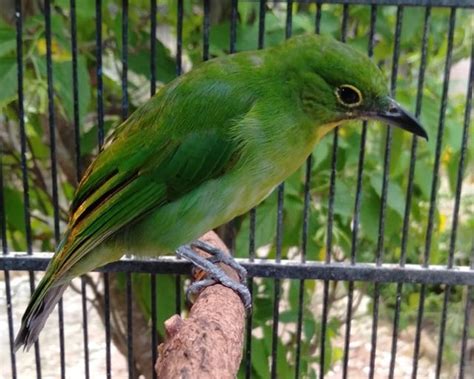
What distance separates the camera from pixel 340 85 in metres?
1.05

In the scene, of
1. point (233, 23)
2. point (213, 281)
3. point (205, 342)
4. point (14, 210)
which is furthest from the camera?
point (14, 210)

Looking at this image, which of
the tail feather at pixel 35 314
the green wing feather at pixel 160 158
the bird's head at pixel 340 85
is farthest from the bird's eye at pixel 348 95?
the tail feather at pixel 35 314

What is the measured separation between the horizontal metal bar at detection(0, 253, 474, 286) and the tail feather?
15 cm

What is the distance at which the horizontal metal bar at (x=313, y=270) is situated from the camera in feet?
4.52

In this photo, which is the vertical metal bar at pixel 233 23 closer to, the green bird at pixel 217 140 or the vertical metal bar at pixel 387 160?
the green bird at pixel 217 140

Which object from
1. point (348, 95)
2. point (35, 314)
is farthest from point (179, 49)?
point (35, 314)

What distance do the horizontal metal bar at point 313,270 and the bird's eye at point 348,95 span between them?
0.42 m

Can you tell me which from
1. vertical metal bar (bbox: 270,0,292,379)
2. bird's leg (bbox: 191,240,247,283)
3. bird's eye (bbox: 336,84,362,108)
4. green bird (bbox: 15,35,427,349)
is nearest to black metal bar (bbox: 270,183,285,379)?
vertical metal bar (bbox: 270,0,292,379)

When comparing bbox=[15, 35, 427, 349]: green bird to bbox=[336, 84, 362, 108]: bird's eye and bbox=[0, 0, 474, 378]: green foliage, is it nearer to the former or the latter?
bbox=[336, 84, 362, 108]: bird's eye

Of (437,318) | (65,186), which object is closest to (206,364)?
(65,186)

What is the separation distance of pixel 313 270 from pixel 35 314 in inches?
19.6

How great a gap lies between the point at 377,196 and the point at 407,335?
5.01ft

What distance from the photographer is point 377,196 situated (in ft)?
5.00

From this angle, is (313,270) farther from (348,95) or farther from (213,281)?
(348,95)
